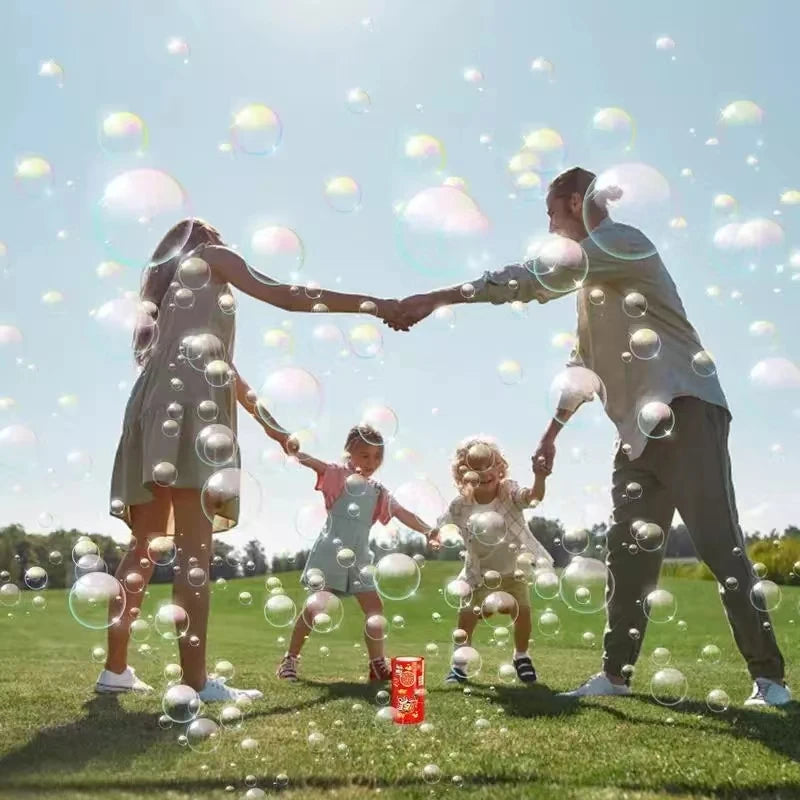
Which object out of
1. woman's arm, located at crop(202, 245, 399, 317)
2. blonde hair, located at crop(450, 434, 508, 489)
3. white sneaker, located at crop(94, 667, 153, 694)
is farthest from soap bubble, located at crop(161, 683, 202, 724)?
blonde hair, located at crop(450, 434, 508, 489)

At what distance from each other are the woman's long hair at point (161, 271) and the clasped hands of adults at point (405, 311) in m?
0.83

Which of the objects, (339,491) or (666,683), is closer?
(666,683)

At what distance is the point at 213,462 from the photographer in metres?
4.09

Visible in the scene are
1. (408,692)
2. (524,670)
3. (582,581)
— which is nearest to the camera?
(408,692)

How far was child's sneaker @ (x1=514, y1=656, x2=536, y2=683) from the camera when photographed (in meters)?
5.41

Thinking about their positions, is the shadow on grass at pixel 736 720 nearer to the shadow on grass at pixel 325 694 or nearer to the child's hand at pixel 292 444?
the shadow on grass at pixel 325 694

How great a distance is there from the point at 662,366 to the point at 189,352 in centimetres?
212

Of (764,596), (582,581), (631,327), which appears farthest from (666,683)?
(631,327)

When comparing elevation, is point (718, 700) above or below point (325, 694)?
above

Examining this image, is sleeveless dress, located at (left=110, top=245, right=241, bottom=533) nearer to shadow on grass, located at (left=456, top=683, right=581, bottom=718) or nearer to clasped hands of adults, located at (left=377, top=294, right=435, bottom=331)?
clasped hands of adults, located at (left=377, top=294, right=435, bottom=331)

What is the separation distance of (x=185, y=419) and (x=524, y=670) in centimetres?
252

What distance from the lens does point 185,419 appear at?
418 centimetres

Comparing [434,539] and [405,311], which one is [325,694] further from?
[405,311]

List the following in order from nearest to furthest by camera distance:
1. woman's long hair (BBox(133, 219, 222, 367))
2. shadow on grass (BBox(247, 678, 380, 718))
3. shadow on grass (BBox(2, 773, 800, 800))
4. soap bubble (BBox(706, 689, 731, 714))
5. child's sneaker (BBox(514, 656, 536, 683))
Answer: shadow on grass (BBox(2, 773, 800, 800)) → soap bubble (BBox(706, 689, 731, 714)) → shadow on grass (BBox(247, 678, 380, 718)) → woman's long hair (BBox(133, 219, 222, 367)) → child's sneaker (BBox(514, 656, 536, 683))
